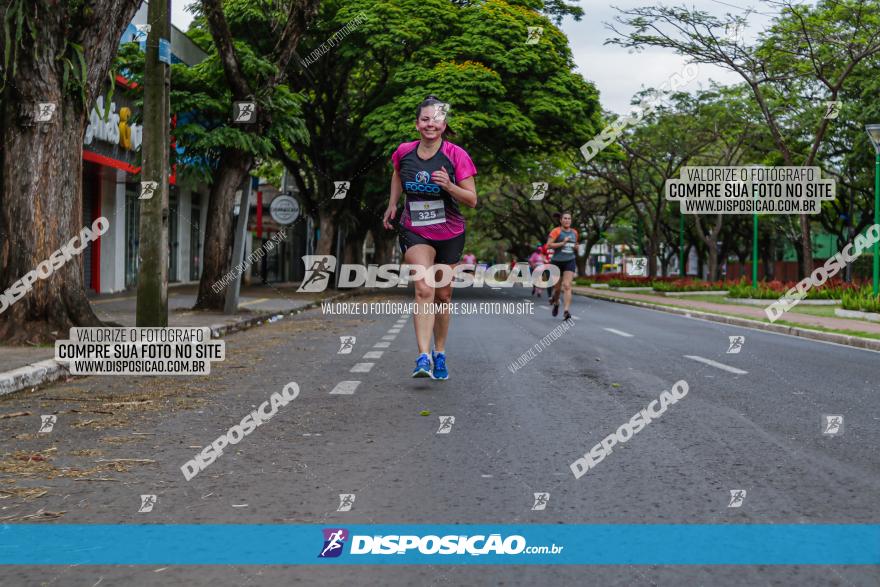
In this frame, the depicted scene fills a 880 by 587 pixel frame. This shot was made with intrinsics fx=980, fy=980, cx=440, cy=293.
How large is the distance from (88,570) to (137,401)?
4.07 m

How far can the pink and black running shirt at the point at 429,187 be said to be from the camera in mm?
7621

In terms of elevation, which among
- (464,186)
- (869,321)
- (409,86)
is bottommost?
(869,321)

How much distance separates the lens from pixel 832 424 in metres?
6.30

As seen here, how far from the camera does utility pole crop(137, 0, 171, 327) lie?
455 inches

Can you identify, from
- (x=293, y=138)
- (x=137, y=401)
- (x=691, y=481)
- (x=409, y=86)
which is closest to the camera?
(x=691, y=481)

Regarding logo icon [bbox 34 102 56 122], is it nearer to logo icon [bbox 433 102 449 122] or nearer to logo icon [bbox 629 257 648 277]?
logo icon [bbox 433 102 449 122]

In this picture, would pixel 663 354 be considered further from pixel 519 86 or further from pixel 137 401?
pixel 519 86

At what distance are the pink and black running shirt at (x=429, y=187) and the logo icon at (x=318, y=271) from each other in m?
24.2

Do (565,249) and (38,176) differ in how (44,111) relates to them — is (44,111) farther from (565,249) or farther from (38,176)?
(565,249)

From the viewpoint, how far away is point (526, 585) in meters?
3.27

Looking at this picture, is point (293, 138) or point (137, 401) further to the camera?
point (293, 138)

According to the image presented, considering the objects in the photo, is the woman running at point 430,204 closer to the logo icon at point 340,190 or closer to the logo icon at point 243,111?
the logo icon at point 243,111

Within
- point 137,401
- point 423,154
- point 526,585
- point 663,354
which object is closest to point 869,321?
point 663,354

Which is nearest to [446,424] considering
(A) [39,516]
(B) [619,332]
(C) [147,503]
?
(C) [147,503]
